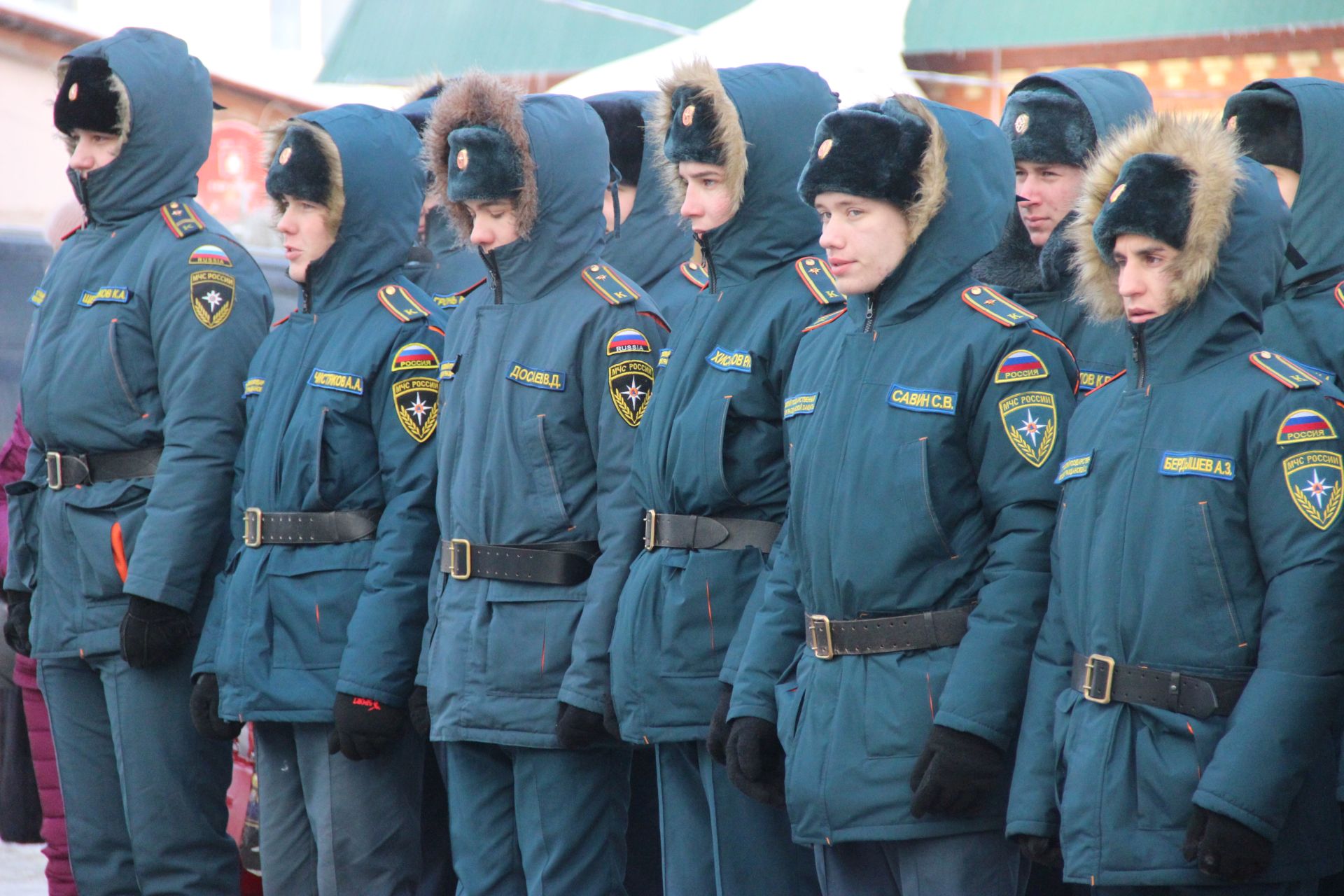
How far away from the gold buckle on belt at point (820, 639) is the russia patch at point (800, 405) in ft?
1.42

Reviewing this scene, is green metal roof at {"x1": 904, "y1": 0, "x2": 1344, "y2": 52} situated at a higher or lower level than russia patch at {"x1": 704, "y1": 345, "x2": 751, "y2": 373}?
higher

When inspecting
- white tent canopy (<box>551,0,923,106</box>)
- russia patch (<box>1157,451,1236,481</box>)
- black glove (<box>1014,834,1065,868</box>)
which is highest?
white tent canopy (<box>551,0,923,106</box>)

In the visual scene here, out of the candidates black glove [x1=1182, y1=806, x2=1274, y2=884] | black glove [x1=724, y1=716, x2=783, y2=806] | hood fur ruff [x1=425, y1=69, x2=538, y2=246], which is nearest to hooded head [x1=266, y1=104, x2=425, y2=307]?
hood fur ruff [x1=425, y1=69, x2=538, y2=246]

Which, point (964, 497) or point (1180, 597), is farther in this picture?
point (964, 497)

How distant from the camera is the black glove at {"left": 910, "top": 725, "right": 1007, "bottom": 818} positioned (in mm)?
3045

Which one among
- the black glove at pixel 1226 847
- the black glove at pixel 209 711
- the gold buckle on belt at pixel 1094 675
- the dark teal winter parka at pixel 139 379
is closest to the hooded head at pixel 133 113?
the dark teal winter parka at pixel 139 379

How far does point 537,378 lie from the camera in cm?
412

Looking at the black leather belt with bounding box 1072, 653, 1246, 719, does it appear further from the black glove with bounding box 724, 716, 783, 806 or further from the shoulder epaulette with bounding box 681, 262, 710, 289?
the shoulder epaulette with bounding box 681, 262, 710, 289

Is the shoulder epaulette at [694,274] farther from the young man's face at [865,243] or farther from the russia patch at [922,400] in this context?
the russia patch at [922,400]

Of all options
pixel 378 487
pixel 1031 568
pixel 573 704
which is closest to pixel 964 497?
pixel 1031 568

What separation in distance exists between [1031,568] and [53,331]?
10.5ft

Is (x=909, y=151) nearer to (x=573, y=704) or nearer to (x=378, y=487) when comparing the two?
(x=573, y=704)

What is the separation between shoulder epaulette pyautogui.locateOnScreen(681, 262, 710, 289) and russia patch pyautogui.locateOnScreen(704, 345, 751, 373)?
122cm

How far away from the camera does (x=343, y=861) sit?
4.30m
